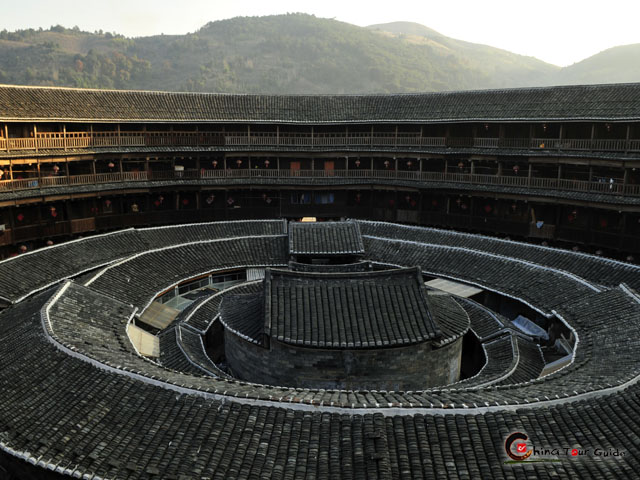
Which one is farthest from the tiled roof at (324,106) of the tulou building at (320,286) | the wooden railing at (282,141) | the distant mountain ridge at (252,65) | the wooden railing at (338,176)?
the distant mountain ridge at (252,65)

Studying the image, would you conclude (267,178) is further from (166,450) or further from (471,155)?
(166,450)

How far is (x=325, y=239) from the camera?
34688 millimetres

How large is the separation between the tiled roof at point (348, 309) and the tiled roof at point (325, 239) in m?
11.0

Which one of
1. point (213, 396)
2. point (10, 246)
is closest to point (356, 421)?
point (213, 396)

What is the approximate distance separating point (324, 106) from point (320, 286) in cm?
3135

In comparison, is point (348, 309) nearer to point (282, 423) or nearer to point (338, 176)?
point (282, 423)

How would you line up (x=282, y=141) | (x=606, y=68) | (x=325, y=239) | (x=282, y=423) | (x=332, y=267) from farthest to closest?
(x=606, y=68) < (x=282, y=141) < (x=325, y=239) < (x=332, y=267) < (x=282, y=423)

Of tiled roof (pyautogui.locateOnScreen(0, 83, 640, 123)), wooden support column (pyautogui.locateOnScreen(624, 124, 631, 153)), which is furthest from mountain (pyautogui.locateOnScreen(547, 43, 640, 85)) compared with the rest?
wooden support column (pyautogui.locateOnScreen(624, 124, 631, 153))

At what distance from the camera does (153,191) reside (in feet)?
149

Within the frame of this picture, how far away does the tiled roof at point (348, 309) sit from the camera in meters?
20.4

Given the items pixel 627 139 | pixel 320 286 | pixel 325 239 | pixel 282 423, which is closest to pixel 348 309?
pixel 320 286

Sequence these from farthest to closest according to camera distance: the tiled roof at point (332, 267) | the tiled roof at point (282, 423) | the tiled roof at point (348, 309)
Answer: the tiled roof at point (332, 267) < the tiled roof at point (348, 309) < the tiled roof at point (282, 423)

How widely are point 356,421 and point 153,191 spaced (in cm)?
3706

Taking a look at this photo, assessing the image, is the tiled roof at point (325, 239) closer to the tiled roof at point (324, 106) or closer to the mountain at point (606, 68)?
the tiled roof at point (324, 106)
